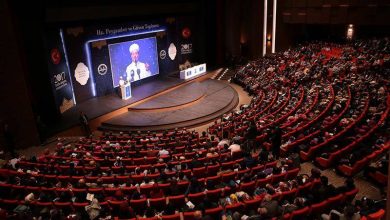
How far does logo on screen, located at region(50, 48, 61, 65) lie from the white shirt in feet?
15.7

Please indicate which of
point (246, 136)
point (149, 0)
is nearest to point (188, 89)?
point (149, 0)

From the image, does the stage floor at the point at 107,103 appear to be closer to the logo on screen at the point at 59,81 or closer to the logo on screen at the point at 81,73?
the logo on screen at the point at 81,73

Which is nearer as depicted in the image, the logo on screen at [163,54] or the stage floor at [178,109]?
the stage floor at [178,109]

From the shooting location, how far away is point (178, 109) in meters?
16.5

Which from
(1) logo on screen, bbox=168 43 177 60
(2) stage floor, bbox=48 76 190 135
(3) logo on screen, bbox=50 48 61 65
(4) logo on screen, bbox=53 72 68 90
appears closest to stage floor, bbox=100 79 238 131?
(2) stage floor, bbox=48 76 190 135

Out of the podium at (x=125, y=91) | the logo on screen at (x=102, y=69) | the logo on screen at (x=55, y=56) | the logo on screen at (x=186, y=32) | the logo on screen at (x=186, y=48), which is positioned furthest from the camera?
the logo on screen at (x=186, y=48)

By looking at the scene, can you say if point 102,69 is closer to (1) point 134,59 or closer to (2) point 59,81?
(1) point 134,59

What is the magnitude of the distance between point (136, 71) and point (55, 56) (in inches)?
225

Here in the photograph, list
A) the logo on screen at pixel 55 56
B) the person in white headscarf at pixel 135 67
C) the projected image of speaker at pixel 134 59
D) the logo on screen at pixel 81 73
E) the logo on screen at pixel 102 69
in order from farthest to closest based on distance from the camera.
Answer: the person in white headscarf at pixel 135 67 → the projected image of speaker at pixel 134 59 → the logo on screen at pixel 102 69 → the logo on screen at pixel 81 73 → the logo on screen at pixel 55 56

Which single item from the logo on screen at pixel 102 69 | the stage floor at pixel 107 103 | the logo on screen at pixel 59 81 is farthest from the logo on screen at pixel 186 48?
the logo on screen at pixel 59 81

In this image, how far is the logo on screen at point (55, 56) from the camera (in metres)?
14.8

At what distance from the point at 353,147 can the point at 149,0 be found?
13718 mm

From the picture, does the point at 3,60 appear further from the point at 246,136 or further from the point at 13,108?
the point at 246,136

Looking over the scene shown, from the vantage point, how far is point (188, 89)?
63.7 feet
